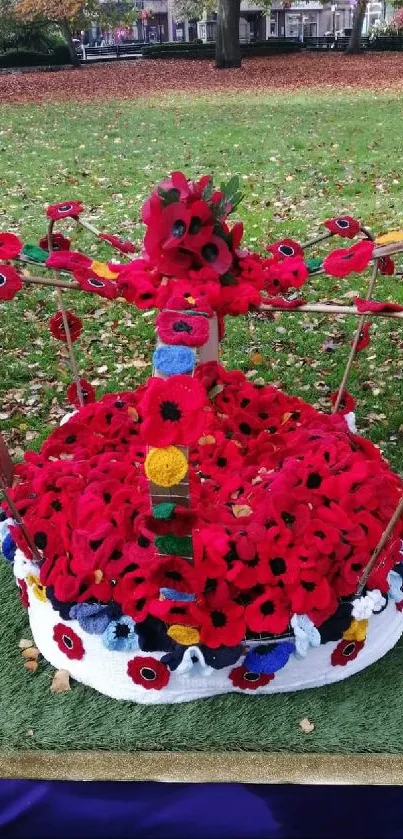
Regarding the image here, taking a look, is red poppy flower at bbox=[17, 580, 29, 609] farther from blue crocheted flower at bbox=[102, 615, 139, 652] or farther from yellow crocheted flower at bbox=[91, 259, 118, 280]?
yellow crocheted flower at bbox=[91, 259, 118, 280]

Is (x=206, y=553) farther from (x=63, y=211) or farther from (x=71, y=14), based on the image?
(x=71, y=14)

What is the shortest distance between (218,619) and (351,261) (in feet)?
4.27

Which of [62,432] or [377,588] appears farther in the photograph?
[62,432]

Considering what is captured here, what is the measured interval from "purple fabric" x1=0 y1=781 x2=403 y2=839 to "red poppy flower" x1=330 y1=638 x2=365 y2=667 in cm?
45

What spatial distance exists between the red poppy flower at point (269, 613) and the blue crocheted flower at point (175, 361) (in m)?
0.92

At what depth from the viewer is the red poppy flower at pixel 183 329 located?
83.8 inches

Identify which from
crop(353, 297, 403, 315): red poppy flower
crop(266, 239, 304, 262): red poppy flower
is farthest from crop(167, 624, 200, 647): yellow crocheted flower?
crop(266, 239, 304, 262): red poppy flower

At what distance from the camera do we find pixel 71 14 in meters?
25.1

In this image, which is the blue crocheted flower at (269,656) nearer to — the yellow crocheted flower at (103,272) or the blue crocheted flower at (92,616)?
the blue crocheted flower at (92,616)

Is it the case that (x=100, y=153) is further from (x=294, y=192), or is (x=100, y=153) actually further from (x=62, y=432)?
(x=62, y=432)

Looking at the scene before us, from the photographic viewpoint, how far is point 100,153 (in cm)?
1291

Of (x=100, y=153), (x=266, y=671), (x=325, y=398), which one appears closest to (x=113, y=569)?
(x=266, y=671)

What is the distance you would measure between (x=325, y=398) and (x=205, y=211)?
8.96 feet

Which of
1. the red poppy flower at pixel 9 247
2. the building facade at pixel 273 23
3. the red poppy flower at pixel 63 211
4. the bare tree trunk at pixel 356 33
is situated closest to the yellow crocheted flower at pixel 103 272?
the red poppy flower at pixel 9 247
